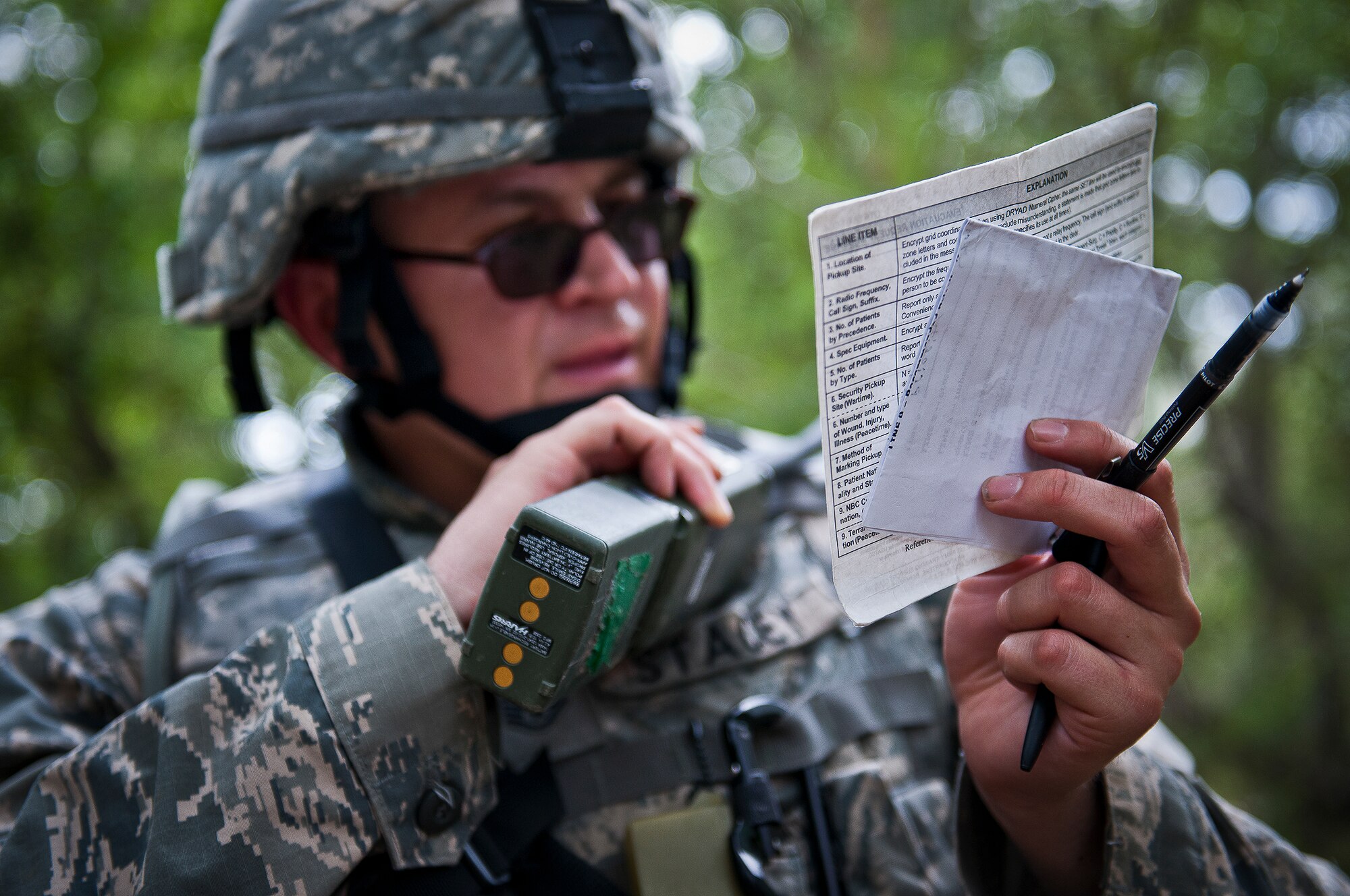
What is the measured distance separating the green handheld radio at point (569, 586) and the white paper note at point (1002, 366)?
40cm

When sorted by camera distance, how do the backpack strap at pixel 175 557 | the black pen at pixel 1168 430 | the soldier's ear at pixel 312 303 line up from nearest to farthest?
the black pen at pixel 1168 430 → the backpack strap at pixel 175 557 → the soldier's ear at pixel 312 303

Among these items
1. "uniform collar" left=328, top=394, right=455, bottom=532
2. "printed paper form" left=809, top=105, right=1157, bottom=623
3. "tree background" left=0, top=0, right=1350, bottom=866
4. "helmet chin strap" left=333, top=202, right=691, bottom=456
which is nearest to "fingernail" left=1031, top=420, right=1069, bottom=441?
"printed paper form" left=809, top=105, right=1157, bottom=623

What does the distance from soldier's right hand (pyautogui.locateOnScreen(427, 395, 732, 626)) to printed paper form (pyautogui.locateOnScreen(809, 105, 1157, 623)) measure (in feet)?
1.66

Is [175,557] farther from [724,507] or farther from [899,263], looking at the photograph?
[899,263]

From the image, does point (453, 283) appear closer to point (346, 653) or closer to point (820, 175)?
point (346, 653)

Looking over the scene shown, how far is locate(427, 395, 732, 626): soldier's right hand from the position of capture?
1.52 metres

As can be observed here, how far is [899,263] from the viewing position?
1031 mm

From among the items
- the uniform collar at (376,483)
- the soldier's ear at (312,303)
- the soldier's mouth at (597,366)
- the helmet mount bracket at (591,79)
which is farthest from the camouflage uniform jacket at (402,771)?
the helmet mount bracket at (591,79)

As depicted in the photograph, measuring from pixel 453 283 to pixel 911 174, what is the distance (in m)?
2.34

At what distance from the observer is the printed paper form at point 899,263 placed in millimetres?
1012

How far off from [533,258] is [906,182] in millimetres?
2313

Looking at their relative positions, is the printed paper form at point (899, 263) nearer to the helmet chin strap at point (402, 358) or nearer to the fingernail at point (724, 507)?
the fingernail at point (724, 507)

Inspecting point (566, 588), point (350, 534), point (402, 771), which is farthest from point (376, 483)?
point (566, 588)

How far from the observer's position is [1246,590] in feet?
13.9
